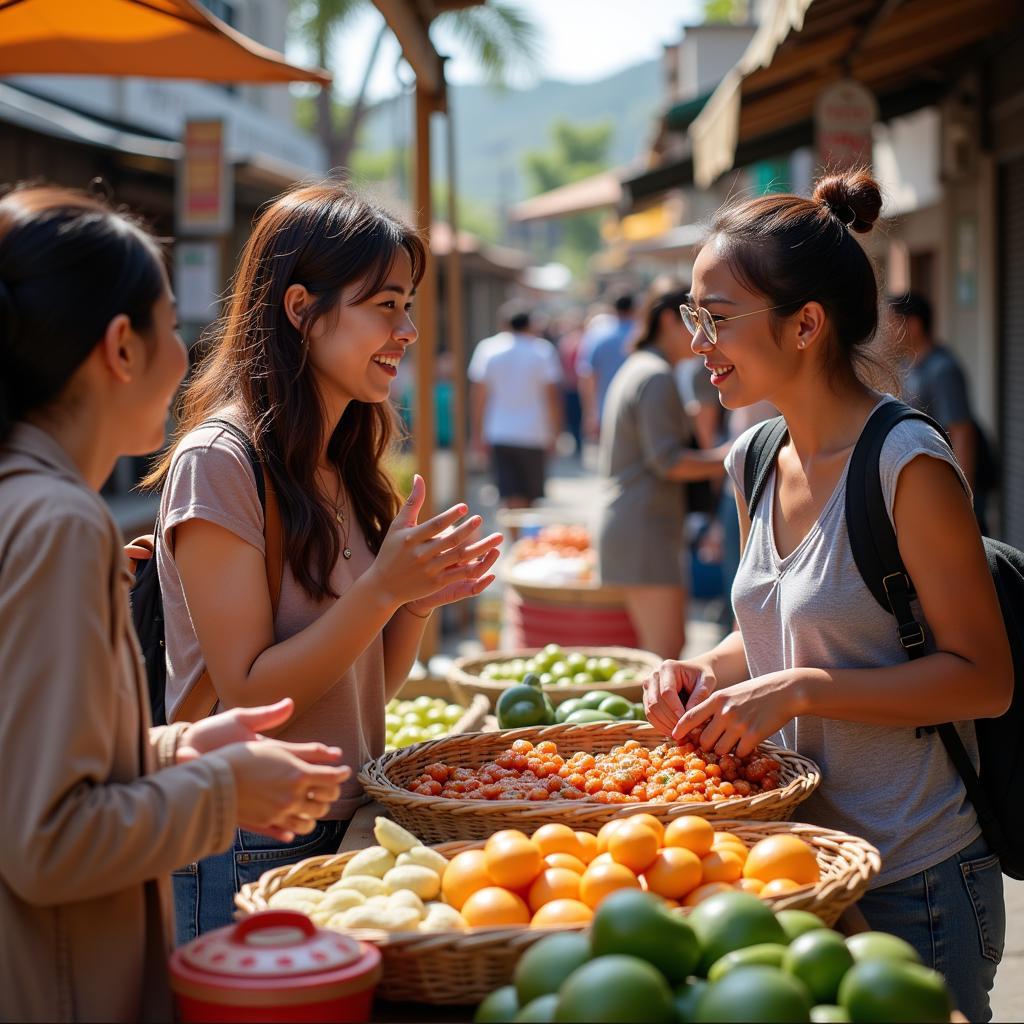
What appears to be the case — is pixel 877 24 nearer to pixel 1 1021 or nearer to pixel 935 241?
pixel 935 241

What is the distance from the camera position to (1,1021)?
1.68 m

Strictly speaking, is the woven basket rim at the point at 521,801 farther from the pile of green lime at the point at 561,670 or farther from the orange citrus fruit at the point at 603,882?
the pile of green lime at the point at 561,670

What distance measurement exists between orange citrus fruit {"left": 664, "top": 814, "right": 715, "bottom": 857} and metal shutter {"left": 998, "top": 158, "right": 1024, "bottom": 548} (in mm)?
7709

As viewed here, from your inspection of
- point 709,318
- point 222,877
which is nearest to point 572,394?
point 709,318

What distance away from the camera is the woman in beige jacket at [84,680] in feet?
5.26

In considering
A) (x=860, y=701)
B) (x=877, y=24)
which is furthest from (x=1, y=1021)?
(x=877, y=24)

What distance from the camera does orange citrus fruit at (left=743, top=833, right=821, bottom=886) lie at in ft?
6.95

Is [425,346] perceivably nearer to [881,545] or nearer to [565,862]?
[881,545]

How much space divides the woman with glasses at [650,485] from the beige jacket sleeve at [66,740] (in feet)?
17.2

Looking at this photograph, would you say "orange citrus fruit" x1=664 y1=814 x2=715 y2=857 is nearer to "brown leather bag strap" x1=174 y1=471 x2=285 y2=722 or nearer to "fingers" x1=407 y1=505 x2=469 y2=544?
"fingers" x1=407 y1=505 x2=469 y2=544

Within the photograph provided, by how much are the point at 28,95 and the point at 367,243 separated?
1057 centimetres

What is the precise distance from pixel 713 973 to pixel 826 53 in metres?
7.39

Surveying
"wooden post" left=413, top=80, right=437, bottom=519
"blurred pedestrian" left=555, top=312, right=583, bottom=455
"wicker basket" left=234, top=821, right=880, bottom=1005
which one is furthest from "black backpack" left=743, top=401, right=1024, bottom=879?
"blurred pedestrian" left=555, top=312, right=583, bottom=455

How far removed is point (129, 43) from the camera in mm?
4617
